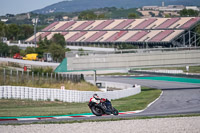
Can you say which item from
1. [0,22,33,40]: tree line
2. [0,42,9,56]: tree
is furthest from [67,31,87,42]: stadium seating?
[0,22,33,40]: tree line

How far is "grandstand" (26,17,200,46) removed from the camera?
9769 cm

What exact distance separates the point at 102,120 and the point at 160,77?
53.6m

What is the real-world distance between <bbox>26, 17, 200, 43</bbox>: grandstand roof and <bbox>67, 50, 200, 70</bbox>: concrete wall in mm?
42152

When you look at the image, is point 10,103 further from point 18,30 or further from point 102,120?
point 18,30

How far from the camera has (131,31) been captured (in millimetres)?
110562

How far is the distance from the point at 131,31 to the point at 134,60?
59206 mm

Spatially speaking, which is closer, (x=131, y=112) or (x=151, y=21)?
(x=131, y=112)

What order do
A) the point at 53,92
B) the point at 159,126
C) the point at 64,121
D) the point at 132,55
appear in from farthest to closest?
the point at 132,55 < the point at 53,92 < the point at 64,121 < the point at 159,126

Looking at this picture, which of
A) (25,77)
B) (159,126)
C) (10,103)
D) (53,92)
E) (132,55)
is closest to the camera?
(159,126)

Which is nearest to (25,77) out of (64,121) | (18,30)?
(64,121)

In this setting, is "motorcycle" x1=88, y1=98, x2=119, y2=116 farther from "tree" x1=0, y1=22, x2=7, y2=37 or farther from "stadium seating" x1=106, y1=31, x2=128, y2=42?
"tree" x1=0, y1=22, x2=7, y2=37

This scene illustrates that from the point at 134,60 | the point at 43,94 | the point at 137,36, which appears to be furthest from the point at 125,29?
the point at 43,94

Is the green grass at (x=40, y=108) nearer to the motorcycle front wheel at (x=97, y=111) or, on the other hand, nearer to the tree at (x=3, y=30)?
the motorcycle front wheel at (x=97, y=111)

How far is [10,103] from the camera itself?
3206 centimetres
